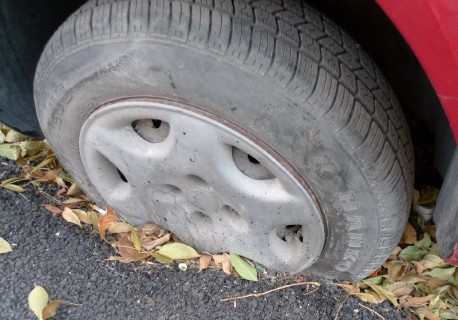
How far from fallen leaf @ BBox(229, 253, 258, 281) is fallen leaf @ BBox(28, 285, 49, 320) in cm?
62

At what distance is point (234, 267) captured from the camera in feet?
6.65

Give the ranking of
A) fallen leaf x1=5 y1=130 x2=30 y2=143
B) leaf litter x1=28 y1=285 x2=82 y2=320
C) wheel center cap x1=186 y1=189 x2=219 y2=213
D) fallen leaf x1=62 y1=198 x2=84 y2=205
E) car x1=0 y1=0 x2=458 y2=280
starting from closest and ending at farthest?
1. car x1=0 y1=0 x2=458 y2=280
2. wheel center cap x1=186 y1=189 x2=219 y2=213
3. leaf litter x1=28 y1=285 x2=82 y2=320
4. fallen leaf x1=62 y1=198 x2=84 y2=205
5. fallen leaf x1=5 y1=130 x2=30 y2=143

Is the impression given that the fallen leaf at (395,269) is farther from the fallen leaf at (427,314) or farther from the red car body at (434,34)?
the red car body at (434,34)

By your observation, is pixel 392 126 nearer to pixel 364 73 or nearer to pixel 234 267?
pixel 364 73

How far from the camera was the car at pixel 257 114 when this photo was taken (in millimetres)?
1497

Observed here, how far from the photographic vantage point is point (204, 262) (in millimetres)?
2055

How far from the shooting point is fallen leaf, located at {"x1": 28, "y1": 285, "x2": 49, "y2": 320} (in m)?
1.90

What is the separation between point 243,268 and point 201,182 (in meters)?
0.40

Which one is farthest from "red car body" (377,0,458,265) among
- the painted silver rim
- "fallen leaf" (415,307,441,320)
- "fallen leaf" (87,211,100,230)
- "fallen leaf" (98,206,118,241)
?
"fallen leaf" (87,211,100,230)

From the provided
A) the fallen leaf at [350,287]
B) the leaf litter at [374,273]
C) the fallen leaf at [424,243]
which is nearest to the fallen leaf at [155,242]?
the leaf litter at [374,273]

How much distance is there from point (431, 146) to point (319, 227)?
0.84 metres

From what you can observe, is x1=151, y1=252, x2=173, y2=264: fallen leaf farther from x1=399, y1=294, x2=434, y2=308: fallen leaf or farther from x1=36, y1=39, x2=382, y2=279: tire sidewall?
x1=399, y1=294, x2=434, y2=308: fallen leaf

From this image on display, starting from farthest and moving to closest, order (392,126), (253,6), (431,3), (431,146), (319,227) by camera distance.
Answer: (431,146) → (319,227) → (392,126) → (253,6) → (431,3)

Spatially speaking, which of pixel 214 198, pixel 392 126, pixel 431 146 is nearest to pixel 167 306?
pixel 214 198
